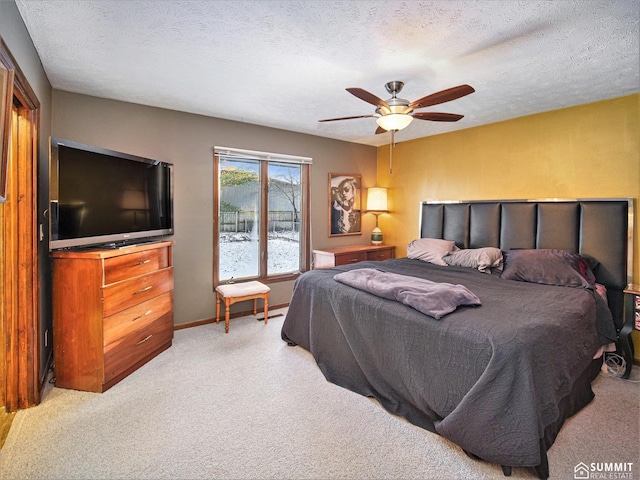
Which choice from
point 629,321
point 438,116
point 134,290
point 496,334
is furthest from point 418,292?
point 134,290

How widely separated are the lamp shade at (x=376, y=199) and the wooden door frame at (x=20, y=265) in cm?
403

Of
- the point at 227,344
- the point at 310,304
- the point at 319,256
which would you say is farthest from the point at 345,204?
the point at 227,344

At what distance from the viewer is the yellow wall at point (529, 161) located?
9.85 feet

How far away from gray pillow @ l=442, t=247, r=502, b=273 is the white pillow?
155 mm

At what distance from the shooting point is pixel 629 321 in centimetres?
263

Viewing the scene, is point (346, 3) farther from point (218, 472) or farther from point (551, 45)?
point (218, 472)

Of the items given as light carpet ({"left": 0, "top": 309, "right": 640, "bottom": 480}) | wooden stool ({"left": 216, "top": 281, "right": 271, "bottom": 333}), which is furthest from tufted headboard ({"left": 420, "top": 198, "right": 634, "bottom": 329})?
wooden stool ({"left": 216, "top": 281, "right": 271, "bottom": 333})

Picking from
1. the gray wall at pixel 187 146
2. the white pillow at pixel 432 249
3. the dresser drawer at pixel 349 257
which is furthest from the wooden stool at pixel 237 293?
the white pillow at pixel 432 249

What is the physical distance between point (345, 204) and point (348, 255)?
0.97m

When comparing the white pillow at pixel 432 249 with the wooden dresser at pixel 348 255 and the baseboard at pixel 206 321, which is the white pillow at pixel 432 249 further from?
the baseboard at pixel 206 321

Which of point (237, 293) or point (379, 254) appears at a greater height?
point (379, 254)

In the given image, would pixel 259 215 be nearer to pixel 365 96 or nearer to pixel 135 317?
pixel 135 317

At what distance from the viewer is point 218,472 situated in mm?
1694

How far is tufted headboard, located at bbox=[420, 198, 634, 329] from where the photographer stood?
9.64ft
